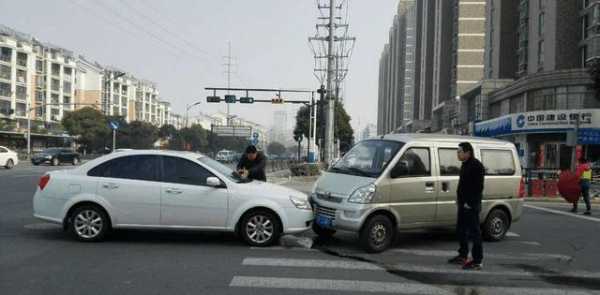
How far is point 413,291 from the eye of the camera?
5.96 meters

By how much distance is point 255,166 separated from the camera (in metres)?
10.5

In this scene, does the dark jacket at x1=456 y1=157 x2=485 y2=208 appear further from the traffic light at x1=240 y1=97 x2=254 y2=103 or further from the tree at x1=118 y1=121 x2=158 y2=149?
the tree at x1=118 y1=121 x2=158 y2=149

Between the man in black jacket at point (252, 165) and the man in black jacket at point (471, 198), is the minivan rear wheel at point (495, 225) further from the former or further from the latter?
the man in black jacket at point (252, 165)

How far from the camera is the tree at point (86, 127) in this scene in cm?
6944

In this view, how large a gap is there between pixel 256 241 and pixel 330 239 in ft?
5.41

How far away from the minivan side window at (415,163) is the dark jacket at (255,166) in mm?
3189

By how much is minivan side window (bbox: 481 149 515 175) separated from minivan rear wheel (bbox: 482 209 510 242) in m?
0.73

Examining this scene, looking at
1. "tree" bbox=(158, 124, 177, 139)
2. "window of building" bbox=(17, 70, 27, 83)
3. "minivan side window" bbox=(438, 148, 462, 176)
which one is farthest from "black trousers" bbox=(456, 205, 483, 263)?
"window of building" bbox=(17, 70, 27, 83)

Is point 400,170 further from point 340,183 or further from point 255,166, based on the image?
point 255,166

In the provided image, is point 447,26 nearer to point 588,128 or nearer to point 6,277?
point 588,128

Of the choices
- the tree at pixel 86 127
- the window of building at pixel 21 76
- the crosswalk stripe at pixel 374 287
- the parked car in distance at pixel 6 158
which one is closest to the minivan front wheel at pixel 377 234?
the crosswalk stripe at pixel 374 287

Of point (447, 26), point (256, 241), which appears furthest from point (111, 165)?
point (447, 26)

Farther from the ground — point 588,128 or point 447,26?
point 447,26

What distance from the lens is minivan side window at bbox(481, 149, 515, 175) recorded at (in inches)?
370
